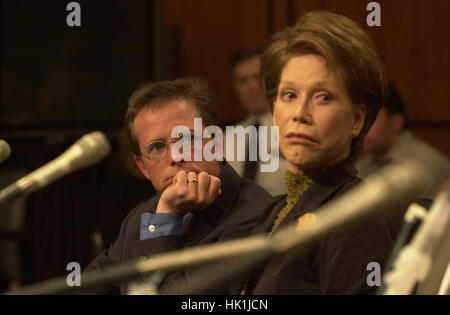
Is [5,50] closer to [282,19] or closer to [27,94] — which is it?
[27,94]

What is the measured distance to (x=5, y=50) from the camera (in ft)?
8.45

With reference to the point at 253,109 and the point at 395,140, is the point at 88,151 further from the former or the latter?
the point at 395,140

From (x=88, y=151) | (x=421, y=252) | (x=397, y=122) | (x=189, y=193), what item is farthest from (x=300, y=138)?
(x=397, y=122)

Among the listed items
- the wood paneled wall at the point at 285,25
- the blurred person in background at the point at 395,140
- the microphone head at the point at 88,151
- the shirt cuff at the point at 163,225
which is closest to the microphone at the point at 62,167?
the microphone head at the point at 88,151

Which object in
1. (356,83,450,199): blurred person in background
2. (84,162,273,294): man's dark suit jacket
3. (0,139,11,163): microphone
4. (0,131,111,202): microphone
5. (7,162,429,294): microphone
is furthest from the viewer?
(356,83,450,199): blurred person in background

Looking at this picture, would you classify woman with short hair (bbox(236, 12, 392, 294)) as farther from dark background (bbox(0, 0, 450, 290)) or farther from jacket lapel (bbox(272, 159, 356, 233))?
dark background (bbox(0, 0, 450, 290))

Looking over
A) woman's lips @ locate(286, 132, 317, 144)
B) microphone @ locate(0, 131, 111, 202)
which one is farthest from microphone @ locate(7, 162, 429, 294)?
woman's lips @ locate(286, 132, 317, 144)

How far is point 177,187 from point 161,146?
79 mm

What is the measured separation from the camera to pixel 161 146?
1.06m

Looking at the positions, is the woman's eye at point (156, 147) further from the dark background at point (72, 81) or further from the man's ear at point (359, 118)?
the dark background at point (72, 81)

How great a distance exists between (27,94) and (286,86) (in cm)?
177

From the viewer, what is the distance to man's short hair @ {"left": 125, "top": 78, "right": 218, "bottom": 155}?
107 cm

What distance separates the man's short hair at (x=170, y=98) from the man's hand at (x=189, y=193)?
0.09 metres
